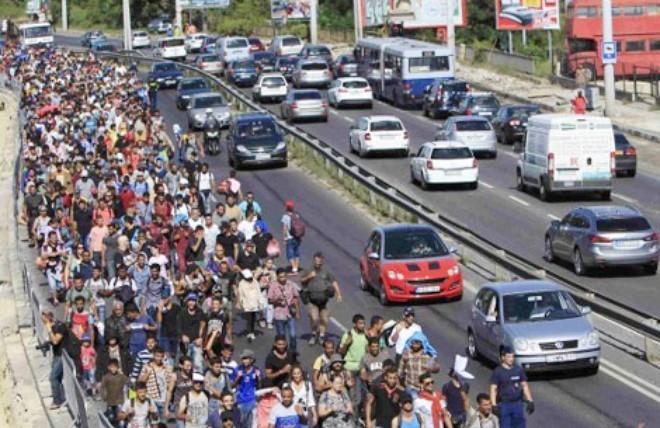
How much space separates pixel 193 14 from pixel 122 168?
114060 millimetres

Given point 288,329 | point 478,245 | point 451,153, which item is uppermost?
point 451,153

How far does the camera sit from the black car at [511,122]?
52.9 metres

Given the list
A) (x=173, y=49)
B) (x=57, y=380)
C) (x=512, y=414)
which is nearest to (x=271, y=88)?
(x=173, y=49)

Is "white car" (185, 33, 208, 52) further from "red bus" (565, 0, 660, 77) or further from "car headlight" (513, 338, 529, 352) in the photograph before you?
"car headlight" (513, 338, 529, 352)

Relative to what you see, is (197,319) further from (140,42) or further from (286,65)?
(140,42)

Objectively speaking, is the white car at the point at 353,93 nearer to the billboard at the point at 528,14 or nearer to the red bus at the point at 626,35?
the red bus at the point at 626,35

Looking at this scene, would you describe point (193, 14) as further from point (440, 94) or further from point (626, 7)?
point (440, 94)

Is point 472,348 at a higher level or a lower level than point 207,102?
lower

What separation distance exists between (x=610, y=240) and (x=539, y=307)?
7802mm

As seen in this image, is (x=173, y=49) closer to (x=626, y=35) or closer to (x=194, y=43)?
(x=194, y=43)

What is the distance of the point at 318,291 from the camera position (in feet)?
80.8

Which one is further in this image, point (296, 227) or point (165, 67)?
point (165, 67)

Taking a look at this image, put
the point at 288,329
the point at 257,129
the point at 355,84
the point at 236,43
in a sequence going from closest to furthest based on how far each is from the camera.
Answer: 1. the point at 288,329
2. the point at 257,129
3. the point at 355,84
4. the point at 236,43

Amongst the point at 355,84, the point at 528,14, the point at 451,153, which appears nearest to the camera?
the point at 451,153
